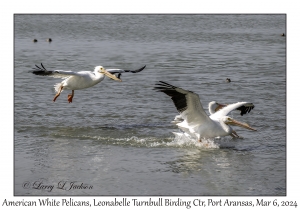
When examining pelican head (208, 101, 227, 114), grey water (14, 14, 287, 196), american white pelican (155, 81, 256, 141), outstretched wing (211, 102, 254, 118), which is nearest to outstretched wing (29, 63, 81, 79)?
grey water (14, 14, 287, 196)

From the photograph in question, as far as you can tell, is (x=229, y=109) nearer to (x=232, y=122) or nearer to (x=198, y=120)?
(x=232, y=122)

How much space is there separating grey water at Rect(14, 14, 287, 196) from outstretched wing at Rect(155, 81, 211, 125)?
0.41 meters

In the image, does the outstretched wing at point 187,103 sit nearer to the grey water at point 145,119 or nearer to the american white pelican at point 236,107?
the grey water at point 145,119

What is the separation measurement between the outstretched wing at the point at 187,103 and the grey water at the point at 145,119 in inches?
16.2

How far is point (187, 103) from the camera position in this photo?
9.41 m

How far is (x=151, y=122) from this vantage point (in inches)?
443

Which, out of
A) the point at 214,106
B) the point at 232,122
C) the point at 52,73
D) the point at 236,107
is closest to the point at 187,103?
the point at 232,122

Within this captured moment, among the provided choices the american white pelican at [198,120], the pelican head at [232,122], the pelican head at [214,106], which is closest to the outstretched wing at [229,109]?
the american white pelican at [198,120]

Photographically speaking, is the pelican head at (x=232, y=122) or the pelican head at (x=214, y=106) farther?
the pelican head at (x=214, y=106)

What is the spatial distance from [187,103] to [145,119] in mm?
2153

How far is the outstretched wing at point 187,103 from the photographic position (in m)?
9.13

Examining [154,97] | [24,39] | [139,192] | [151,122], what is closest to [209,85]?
[154,97]

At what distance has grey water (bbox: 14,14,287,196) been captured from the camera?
796cm

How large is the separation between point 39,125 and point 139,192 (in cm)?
403
